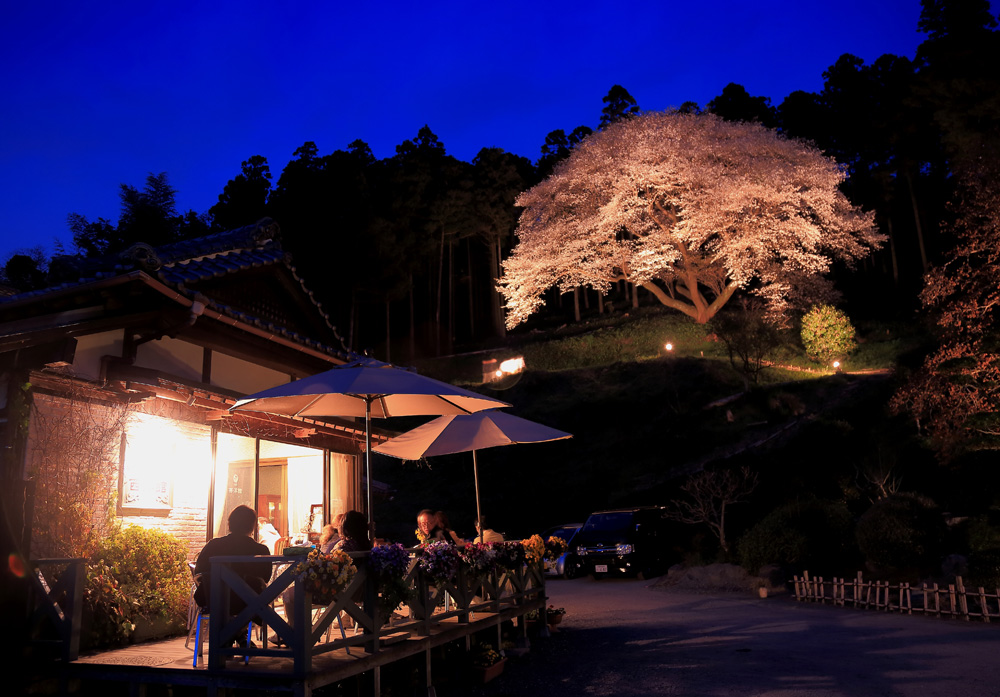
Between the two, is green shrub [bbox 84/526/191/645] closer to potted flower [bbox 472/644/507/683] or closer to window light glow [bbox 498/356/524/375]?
potted flower [bbox 472/644/507/683]

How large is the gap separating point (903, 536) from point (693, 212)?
16.9 m

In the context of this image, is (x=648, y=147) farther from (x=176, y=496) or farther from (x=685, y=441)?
(x=176, y=496)

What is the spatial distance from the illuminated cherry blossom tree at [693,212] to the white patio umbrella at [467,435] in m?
18.2

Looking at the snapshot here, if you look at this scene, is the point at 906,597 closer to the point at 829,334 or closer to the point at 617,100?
the point at 829,334

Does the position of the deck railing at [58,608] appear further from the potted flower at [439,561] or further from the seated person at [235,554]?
the potted flower at [439,561]

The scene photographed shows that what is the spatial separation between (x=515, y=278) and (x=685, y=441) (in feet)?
31.9

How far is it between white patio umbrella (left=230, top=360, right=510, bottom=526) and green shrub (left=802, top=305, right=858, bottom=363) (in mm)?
24435

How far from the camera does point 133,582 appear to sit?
24.0 ft

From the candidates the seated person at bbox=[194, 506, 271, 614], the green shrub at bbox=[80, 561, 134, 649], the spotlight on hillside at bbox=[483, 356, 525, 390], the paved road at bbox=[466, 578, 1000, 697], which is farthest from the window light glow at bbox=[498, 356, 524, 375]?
the seated person at bbox=[194, 506, 271, 614]

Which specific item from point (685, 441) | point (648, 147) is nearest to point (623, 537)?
point (685, 441)

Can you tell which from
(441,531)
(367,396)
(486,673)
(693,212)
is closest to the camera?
(486,673)

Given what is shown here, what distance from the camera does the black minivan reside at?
1741cm

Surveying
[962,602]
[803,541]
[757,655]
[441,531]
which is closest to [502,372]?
[803,541]

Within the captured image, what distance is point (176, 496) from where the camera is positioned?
28.0ft
